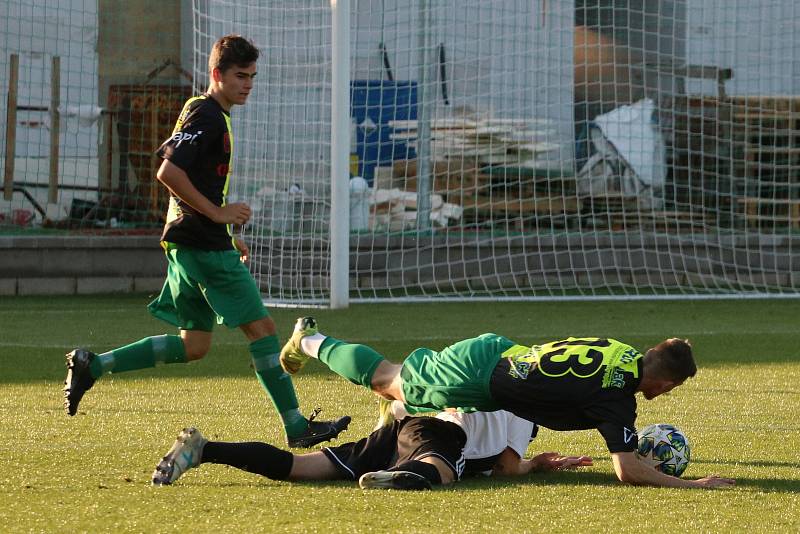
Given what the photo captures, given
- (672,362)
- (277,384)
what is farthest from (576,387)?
(277,384)

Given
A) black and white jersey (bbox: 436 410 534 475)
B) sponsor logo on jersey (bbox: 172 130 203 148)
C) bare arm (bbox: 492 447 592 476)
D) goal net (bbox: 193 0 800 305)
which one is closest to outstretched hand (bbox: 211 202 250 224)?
sponsor logo on jersey (bbox: 172 130 203 148)

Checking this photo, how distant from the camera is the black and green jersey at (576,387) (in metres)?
4.87

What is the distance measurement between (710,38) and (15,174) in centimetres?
805

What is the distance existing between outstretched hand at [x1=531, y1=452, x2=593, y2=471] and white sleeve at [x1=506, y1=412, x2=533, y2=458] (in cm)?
7

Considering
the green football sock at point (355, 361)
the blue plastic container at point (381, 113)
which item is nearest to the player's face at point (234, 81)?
the green football sock at point (355, 361)

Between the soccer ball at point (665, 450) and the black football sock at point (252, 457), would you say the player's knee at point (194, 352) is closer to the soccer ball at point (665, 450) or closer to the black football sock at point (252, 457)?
the black football sock at point (252, 457)

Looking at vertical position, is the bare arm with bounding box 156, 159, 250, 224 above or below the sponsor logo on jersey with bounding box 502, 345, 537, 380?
above

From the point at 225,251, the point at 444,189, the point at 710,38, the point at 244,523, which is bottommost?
the point at 244,523

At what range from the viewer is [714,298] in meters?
13.3

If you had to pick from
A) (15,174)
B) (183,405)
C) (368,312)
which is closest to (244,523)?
(183,405)

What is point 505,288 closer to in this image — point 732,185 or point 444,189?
point 444,189

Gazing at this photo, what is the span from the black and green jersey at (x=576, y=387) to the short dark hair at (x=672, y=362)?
0.08 metres

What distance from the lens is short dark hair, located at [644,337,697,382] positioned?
15.8ft

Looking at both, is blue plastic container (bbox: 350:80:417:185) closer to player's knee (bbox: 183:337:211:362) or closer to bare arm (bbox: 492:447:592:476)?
player's knee (bbox: 183:337:211:362)
